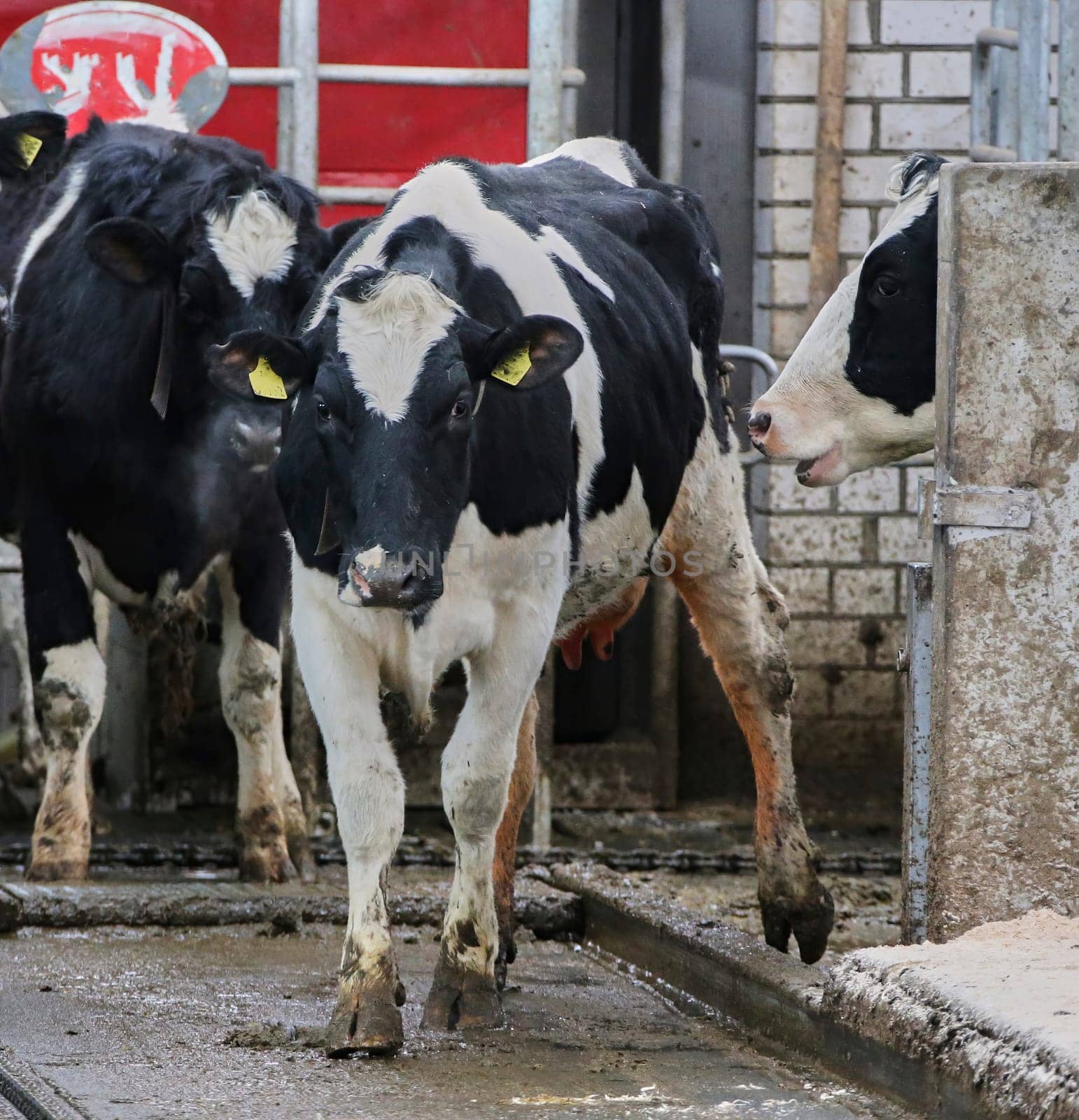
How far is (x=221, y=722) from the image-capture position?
900 centimetres

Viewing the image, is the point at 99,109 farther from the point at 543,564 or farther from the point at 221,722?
the point at 543,564

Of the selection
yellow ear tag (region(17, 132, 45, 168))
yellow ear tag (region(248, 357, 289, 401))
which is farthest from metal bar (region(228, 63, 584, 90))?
yellow ear tag (region(248, 357, 289, 401))

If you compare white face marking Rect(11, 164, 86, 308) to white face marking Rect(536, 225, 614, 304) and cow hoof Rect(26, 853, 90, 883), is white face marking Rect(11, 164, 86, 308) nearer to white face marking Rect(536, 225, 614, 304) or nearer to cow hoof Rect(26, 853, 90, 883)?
cow hoof Rect(26, 853, 90, 883)

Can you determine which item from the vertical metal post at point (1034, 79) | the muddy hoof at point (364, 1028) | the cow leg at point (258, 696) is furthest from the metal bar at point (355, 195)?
the muddy hoof at point (364, 1028)

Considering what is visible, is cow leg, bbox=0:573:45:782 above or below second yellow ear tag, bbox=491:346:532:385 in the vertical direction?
below

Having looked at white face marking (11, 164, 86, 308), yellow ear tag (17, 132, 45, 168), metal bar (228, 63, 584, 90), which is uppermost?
metal bar (228, 63, 584, 90)

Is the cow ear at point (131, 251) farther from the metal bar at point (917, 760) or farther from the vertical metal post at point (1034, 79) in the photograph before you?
the metal bar at point (917, 760)

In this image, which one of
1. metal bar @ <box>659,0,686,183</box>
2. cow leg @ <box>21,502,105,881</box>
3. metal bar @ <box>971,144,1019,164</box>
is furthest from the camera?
metal bar @ <box>659,0,686,183</box>

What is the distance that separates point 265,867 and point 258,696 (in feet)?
1.87

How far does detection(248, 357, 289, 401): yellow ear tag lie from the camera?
472 centimetres

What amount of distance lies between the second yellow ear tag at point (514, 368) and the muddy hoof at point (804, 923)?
6.08ft

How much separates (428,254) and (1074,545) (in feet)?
5.14

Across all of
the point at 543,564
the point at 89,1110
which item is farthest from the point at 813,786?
the point at 89,1110

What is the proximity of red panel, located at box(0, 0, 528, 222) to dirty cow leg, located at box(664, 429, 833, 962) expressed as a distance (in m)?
2.22
